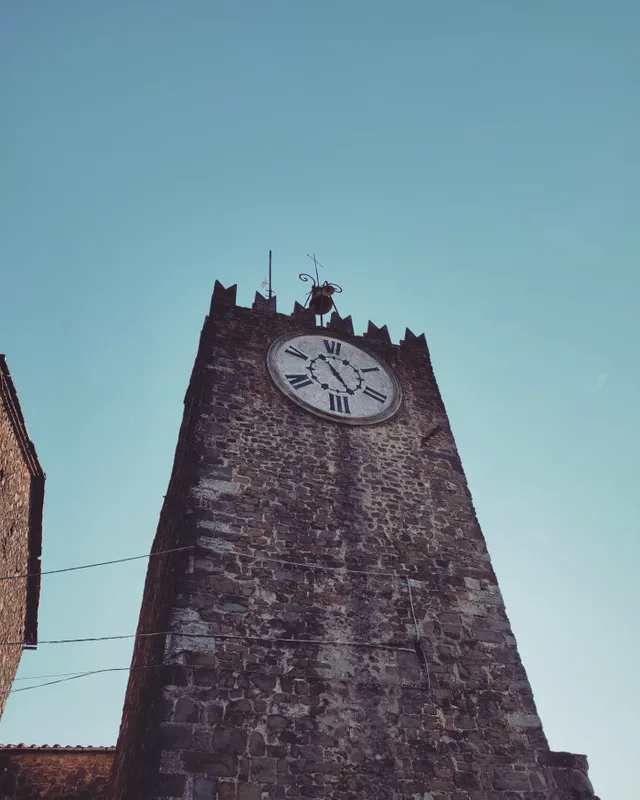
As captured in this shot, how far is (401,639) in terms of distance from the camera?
6.18 metres

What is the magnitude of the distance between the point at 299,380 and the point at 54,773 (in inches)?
245

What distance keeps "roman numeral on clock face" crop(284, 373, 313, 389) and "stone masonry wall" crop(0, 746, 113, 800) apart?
5.71 meters

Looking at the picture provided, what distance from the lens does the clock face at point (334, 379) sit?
866 centimetres

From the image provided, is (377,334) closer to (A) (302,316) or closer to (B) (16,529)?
(A) (302,316)

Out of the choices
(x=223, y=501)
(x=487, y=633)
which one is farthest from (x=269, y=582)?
(x=487, y=633)

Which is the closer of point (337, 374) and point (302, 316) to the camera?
point (337, 374)

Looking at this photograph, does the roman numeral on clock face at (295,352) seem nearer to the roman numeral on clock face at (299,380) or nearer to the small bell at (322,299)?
the roman numeral on clock face at (299,380)

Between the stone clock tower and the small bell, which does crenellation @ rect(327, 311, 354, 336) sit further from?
the stone clock tower

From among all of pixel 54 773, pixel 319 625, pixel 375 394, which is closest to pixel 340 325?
pixel 375 394

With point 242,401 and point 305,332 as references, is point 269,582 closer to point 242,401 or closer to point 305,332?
point 242,401

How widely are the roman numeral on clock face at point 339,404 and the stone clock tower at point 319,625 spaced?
55 mm

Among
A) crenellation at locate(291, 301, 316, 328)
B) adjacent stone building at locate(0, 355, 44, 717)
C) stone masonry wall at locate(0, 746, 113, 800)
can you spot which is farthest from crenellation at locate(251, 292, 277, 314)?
stone masonry wall at locate(0, 746, 113, 800)

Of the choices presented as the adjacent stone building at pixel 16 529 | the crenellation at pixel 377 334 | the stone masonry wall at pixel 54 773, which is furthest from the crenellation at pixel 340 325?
the stone masonry wall at pixel 54 773

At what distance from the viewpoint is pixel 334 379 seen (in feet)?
30.5
